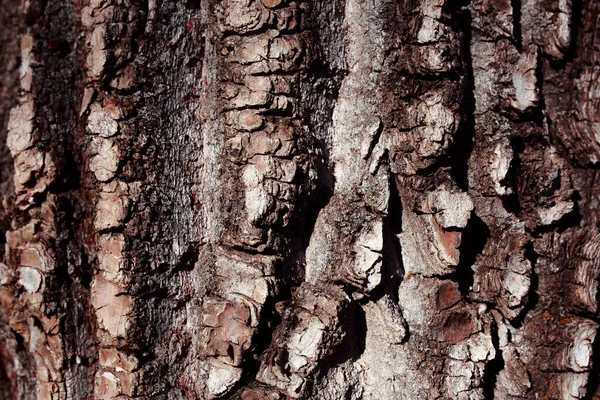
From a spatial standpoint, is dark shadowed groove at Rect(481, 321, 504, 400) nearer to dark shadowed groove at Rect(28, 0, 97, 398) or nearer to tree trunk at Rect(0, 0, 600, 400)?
tree trunk at Rect(0, 0, 600, 400)

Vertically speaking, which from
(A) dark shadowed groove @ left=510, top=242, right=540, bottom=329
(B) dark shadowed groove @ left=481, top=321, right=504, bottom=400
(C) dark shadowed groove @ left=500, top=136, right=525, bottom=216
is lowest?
(B) dark shadowed groove @ left=481, top=321, right=504, bottom=400

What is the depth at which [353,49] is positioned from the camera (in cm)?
191

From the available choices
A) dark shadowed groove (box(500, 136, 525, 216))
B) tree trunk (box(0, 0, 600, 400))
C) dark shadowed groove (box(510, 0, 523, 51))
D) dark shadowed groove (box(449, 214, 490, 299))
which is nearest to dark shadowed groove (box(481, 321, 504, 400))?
tree trunk (box(0, 0, 600, 400))

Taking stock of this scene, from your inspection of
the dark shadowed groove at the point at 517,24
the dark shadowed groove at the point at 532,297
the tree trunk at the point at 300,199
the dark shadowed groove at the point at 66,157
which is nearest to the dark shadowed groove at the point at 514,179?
the tree trunk at the point at 300,199

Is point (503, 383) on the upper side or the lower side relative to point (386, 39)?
lower

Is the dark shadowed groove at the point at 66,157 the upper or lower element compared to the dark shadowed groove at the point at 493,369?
upper

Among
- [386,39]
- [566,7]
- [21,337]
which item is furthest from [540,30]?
[21,337]

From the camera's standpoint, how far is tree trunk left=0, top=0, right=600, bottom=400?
5.62 ft

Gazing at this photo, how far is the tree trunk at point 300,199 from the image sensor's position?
1712 mm

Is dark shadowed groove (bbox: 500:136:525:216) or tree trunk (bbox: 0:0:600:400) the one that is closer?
tree trunk (bbox: 0:0:600:400)

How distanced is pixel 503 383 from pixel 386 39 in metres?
1.07

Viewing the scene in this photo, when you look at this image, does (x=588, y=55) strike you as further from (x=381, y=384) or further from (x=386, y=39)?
(x=381, y=384)

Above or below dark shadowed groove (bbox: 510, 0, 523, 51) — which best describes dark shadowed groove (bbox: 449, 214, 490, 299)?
below

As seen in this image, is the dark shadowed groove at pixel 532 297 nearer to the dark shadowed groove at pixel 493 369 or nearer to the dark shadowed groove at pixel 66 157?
the dark shadowed groove at pixel 493 369
